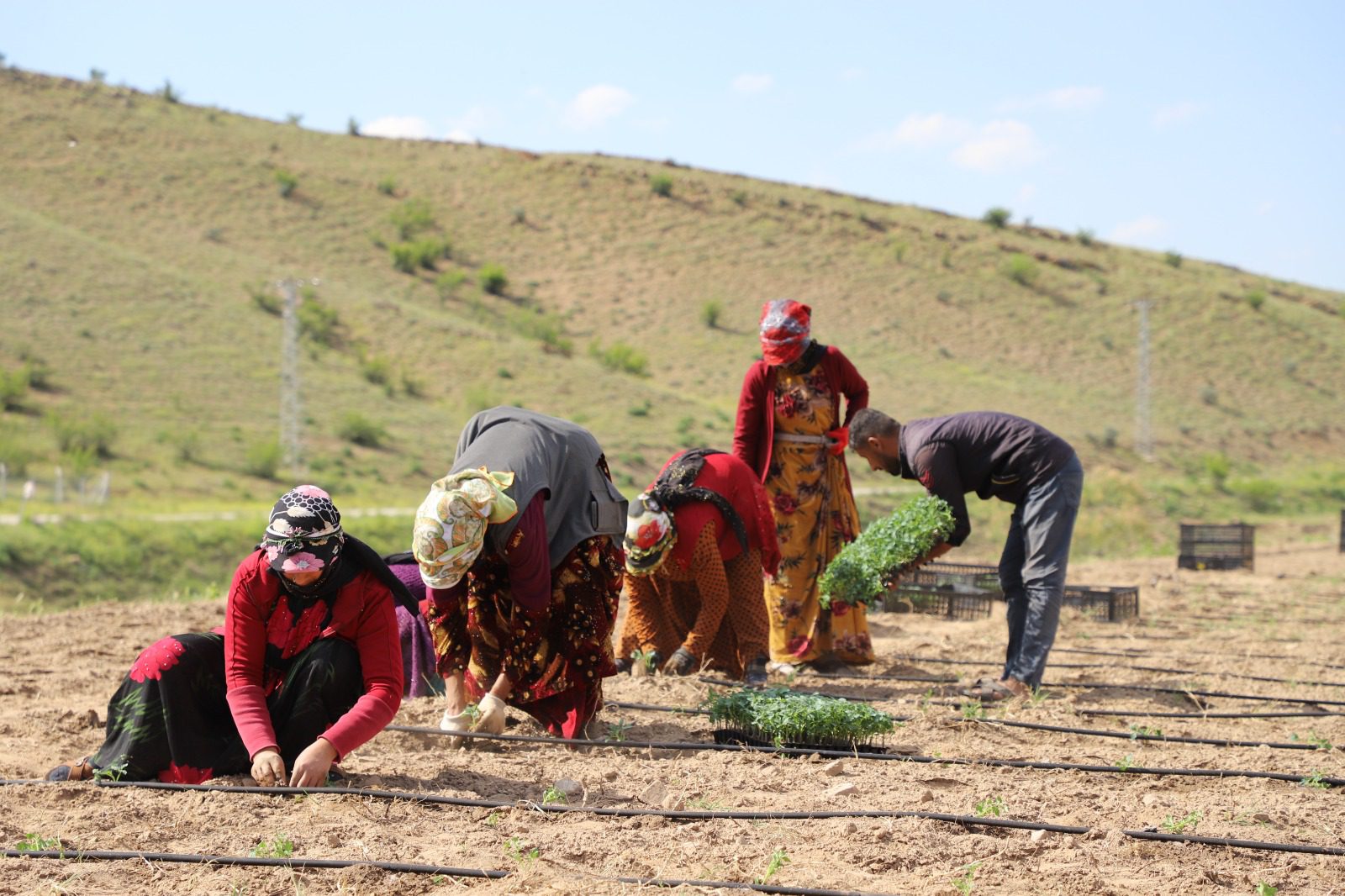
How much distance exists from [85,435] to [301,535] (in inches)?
921

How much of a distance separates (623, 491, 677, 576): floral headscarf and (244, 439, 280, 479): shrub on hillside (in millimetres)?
20850

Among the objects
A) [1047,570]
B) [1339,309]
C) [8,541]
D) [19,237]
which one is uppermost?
[1339,309]

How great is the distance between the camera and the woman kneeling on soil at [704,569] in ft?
20.8

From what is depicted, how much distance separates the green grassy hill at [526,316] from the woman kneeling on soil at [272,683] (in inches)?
529

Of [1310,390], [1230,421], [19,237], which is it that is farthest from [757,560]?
[1310,390]

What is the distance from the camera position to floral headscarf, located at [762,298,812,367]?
22.1 feet

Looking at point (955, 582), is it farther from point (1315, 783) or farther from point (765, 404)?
point (1315, 783)

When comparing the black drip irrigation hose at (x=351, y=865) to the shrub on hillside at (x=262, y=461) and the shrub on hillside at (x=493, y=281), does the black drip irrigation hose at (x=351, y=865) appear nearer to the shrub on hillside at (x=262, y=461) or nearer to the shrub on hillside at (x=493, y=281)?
the shrub on hillside at (x=262, y=461)

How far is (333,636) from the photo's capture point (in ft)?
14.0

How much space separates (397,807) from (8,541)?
45.0 feet

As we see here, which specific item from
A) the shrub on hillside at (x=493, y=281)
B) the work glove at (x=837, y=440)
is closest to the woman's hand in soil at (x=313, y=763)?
the work glove at (x=837, y=440)

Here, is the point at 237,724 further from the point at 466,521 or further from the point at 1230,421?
the point at 1230,421

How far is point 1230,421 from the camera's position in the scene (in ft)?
131

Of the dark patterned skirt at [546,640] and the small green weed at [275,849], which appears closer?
the small green weed at [275,849]
